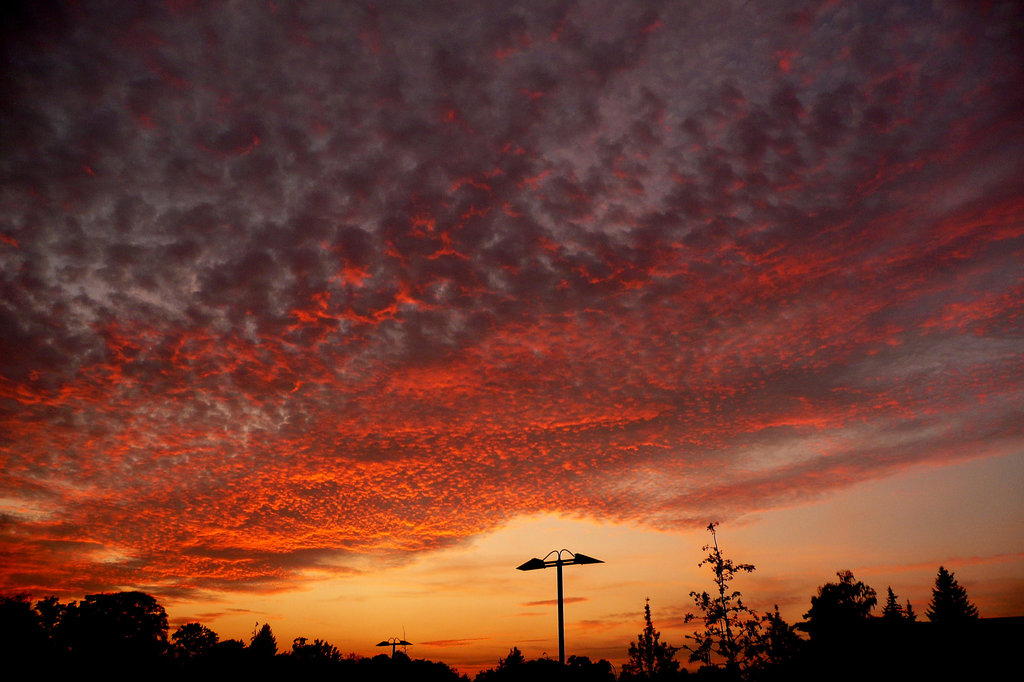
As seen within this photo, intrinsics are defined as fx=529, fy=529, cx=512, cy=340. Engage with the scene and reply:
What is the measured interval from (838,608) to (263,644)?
34792mm

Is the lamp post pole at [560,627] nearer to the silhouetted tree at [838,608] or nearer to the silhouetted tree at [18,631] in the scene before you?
the silhouetted tree at [838,608]

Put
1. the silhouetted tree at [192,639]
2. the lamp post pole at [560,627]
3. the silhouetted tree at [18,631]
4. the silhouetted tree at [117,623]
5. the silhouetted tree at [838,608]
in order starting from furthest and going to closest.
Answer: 1. the silhouetted tree at [192,639]
2. the silhouetted tree at [117,623]
3. the silhouetted tree at [18,631]
4. the silhouetted tree at [838,608]
5. the lamp post pole at [560,627]

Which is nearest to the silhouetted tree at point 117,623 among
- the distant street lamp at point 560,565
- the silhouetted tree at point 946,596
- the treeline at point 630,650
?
the treeline at point 630,650

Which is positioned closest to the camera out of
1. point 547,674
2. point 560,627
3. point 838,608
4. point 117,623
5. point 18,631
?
point 560,627

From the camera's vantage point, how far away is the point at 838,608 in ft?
103

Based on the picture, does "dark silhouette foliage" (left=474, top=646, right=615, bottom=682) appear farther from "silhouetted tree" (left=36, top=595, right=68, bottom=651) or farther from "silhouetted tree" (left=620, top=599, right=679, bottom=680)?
"silhouetted tree" (left=36, top=595, right=68, bottom=651)

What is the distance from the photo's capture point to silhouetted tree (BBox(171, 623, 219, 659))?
7300cm

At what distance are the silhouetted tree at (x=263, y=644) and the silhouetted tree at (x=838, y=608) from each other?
92.3 ft

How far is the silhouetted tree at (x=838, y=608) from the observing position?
27.7 meters

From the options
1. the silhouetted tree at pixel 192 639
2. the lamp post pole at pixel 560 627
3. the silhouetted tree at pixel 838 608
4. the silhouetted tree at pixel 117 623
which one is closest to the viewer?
the lamp post pole at pixel 560 627

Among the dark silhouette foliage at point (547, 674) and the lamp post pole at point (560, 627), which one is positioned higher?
the lamp post pole at point (560, 627)

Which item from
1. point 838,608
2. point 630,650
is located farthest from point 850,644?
point 630,650

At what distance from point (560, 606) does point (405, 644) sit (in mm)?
36239

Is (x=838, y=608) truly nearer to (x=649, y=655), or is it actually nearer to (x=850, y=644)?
(x=850, y=644)
